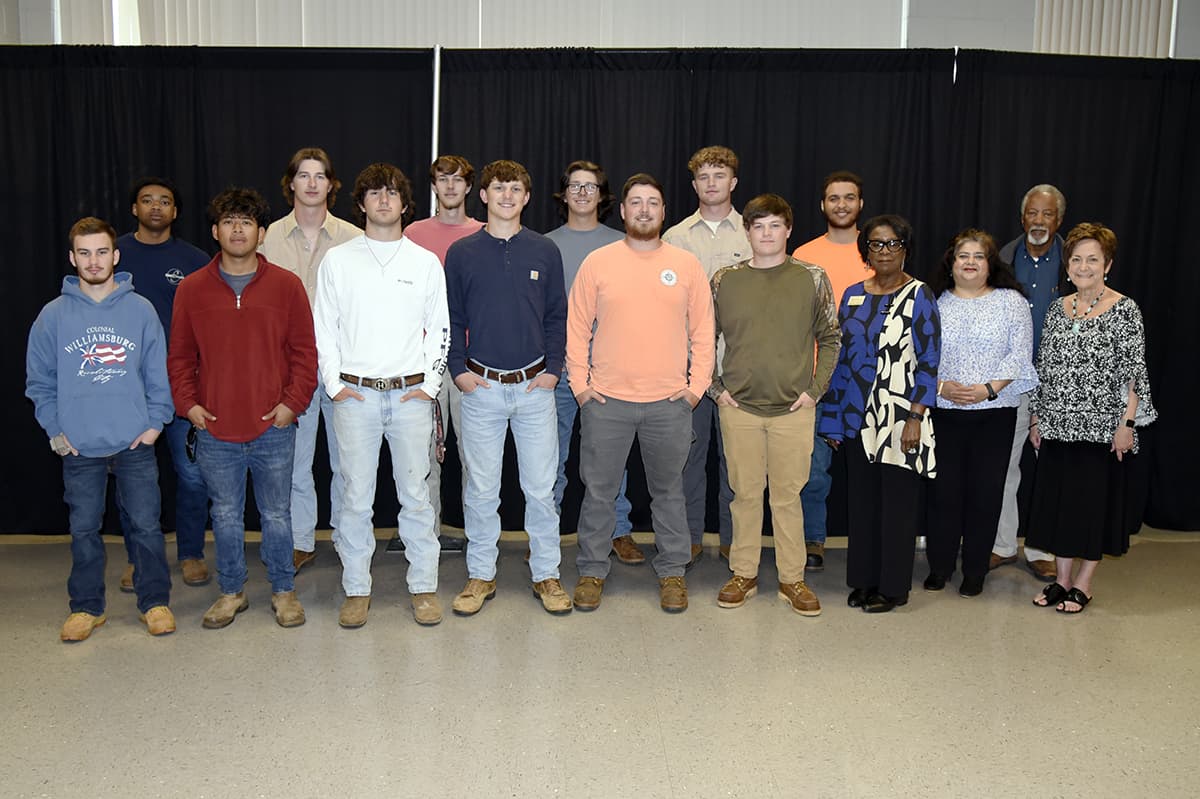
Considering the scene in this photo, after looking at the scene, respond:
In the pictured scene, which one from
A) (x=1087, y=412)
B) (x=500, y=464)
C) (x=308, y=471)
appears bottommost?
(x=308, y=471)

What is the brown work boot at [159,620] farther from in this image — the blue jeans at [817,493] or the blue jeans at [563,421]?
the blue jeans at [817,493]

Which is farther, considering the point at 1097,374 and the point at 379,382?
the point at 1097,374

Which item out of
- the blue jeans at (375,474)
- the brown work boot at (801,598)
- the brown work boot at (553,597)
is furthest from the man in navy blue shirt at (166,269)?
the brown work boot at (801,598)

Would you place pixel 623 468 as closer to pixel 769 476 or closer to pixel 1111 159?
pixel 769 476

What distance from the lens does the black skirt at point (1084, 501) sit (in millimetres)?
3682

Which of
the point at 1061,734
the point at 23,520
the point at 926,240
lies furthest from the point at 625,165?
the point at 23,520

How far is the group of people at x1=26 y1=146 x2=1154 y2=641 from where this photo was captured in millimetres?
3381

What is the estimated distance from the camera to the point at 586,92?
15.4 ft

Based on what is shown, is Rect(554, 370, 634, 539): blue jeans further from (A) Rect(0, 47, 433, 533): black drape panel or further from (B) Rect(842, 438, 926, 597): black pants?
(A) Rect(0, 47, 433, 533): black drape panel

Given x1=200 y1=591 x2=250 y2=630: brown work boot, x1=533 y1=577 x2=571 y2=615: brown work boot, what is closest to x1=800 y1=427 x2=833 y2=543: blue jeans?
x1=533 y1=577 x2=571 y2=615: brown work boot

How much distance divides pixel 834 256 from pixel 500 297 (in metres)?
1.56

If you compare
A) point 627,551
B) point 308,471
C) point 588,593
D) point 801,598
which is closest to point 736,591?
point 801,598

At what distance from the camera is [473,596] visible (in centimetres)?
372

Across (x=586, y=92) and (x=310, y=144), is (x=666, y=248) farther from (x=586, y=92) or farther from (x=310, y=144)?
(x=310, y=144)
